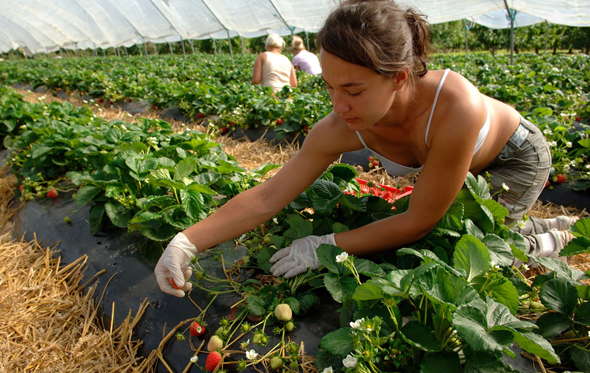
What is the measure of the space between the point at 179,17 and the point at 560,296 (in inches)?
604

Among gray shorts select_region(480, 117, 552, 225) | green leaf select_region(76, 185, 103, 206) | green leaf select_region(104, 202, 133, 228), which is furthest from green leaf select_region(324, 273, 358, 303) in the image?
green leaf select_region(76, 185, 103, 206)

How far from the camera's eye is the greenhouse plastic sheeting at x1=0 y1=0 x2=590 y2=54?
23.1 ft

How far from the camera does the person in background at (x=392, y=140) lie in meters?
1.15

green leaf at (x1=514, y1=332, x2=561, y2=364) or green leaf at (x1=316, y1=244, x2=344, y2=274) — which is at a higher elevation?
green leaf at (x1=514, y1=332, x2=561, y2=364)

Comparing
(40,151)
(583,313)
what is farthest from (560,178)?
(40,151)

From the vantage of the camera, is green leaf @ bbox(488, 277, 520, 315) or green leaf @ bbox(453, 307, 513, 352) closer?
green leaf @ bbox(453, 307, 513, 352)

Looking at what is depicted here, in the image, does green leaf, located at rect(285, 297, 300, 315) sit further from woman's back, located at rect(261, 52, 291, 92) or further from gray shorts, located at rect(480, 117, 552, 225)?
woman's back, located at rect(261, 52, 291, 92)

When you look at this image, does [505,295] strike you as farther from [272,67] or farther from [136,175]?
[272,67]

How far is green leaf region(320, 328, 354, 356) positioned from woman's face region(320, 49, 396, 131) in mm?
661

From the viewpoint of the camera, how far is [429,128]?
133 centimetres

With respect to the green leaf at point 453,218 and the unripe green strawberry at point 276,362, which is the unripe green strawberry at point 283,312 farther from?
the green leaf at point 453,218

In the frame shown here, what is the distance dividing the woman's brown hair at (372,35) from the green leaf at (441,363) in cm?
81

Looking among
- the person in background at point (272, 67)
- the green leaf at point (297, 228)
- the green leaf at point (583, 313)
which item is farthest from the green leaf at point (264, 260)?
the person in background at point (272, 67)

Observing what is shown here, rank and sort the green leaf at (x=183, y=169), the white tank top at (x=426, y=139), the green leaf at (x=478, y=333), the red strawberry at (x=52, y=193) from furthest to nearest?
the red strawberry at (x=52, y=193) → the green leaf at (x=183, y=169) → the white tank top at (x=426, y=139) → the green leaf at (x=478, y=333)
